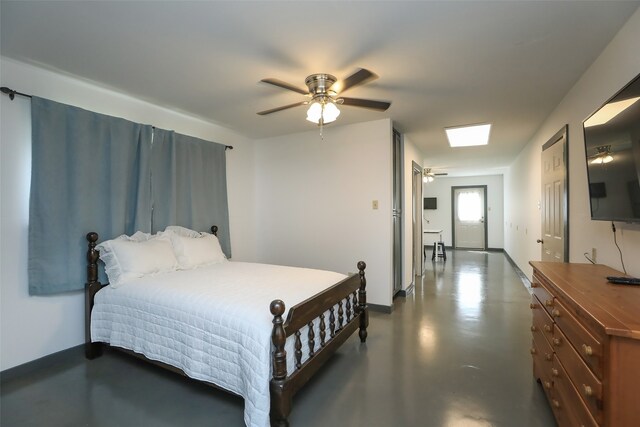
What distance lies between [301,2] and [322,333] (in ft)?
7.19

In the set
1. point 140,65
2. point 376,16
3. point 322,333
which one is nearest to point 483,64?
point 376,16

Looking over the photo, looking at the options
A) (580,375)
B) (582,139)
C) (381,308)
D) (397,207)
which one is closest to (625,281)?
(580,375)

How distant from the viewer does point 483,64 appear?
7.76ft

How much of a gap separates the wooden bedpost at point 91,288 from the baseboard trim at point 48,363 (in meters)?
0.11

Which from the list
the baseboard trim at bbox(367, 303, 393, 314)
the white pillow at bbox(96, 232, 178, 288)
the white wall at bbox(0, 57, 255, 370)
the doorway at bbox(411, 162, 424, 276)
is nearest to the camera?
the white wall at bbox(0, 57, 255, 370)

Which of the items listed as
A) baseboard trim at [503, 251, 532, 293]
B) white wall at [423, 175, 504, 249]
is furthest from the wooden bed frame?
white wall at [423, 175, 504, 249]

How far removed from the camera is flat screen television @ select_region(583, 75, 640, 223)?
153 cm

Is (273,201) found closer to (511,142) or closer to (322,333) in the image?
(322,333)

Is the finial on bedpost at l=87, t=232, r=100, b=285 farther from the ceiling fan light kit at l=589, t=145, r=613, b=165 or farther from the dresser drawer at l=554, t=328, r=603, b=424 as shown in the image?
the ceiling fan light kit at l=589, t=145, r=613, b=165

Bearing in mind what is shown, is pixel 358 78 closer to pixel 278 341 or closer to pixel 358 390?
pixel 278 341

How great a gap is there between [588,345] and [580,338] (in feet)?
0.34

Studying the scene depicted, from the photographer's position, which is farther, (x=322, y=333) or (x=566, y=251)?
(x=566, y=251)

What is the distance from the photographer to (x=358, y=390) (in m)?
2.19

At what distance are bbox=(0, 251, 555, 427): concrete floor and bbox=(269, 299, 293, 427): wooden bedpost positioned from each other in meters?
0.21
